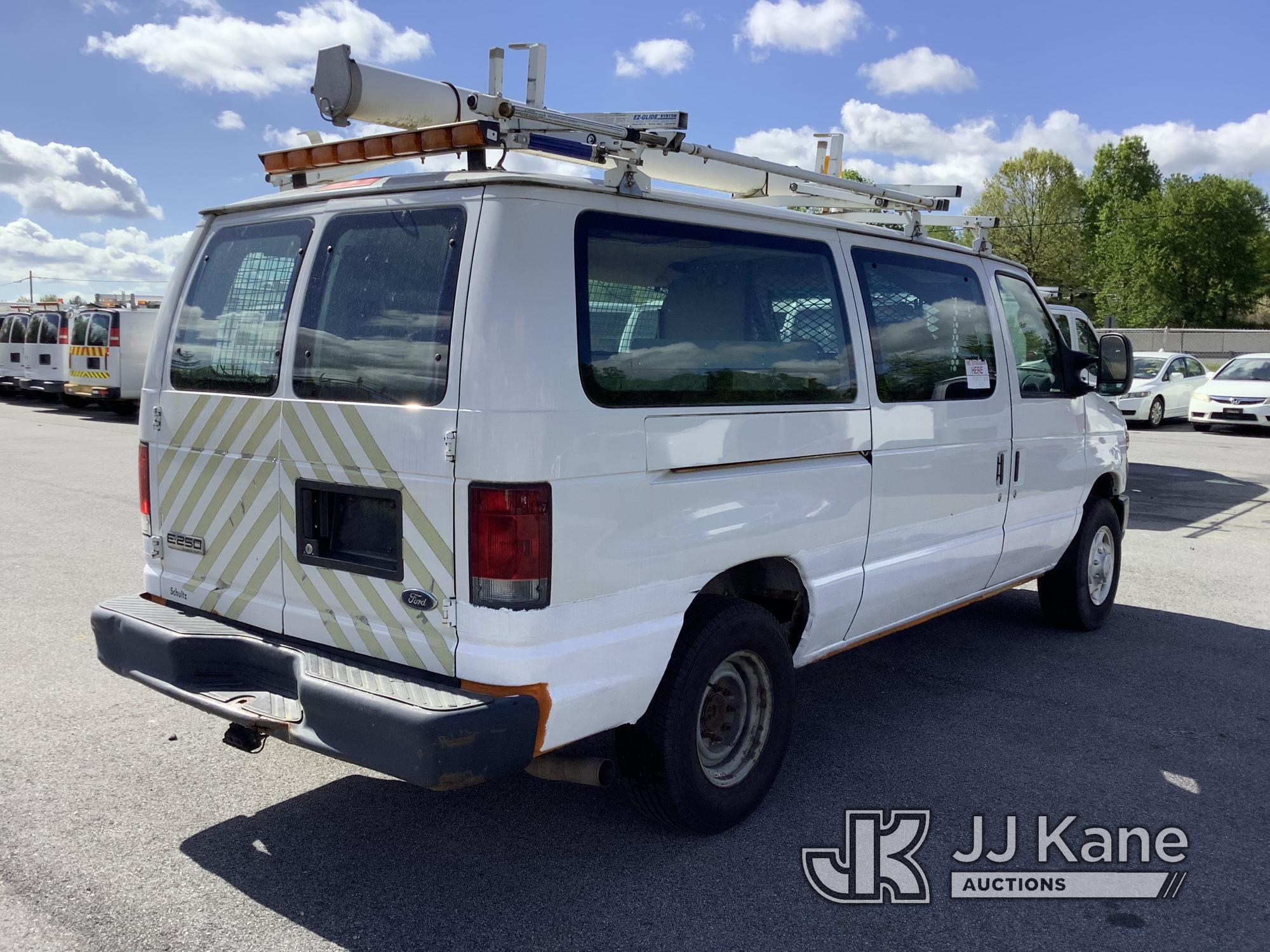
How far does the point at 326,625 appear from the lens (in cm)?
355

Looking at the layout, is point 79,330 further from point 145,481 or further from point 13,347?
point 145,481

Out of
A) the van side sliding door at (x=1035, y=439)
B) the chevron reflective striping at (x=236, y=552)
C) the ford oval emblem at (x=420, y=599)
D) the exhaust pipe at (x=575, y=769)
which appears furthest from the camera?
the van side sliding door at (x=1035, y=439)

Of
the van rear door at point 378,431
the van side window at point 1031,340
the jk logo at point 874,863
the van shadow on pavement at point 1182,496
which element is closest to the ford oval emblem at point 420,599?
the van rear door at point 378,431

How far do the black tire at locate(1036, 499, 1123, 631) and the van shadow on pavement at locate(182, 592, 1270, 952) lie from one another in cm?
83

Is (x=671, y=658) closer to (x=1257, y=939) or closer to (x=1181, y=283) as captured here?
(x=1257, y=939)

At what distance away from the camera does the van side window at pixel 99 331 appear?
68.3 feet

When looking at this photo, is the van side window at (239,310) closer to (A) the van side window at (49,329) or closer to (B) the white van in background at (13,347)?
(A) the van side window at (49,329)

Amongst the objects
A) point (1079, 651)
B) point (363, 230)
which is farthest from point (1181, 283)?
point (363, 230)

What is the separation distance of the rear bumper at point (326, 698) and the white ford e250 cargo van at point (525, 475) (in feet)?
0.03

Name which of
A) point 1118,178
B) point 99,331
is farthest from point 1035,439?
point 1118,178

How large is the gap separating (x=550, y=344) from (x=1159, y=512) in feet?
32.5

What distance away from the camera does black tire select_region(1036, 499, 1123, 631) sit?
21.1 ft

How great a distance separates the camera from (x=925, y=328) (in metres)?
4.80

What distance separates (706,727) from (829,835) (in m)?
0.59
